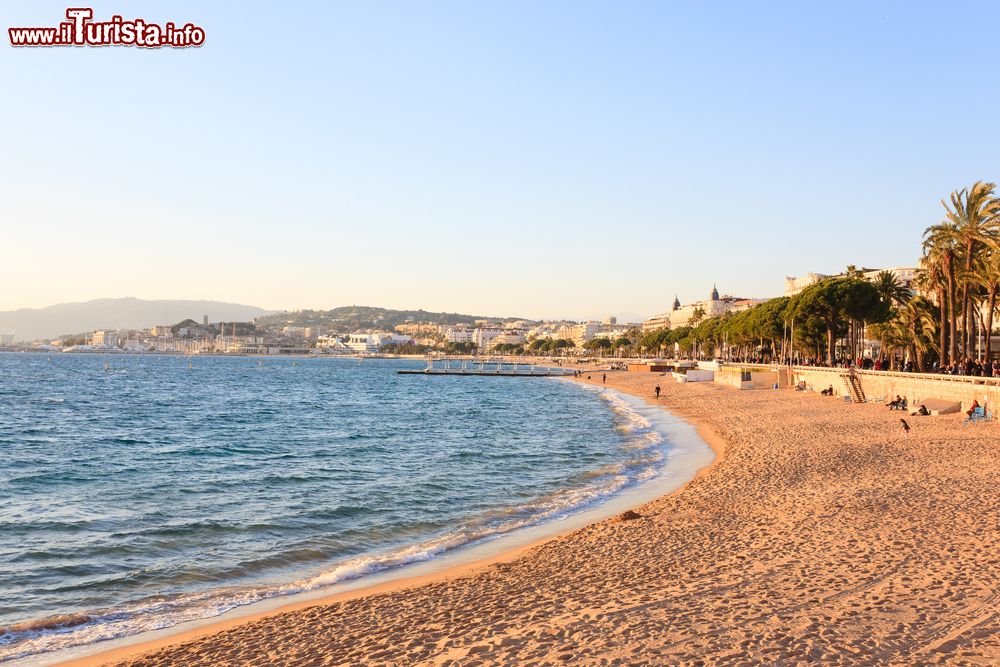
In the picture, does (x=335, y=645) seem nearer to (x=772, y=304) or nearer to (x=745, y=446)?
(x=745, y=446)

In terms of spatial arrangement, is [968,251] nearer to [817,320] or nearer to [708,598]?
[817,320]

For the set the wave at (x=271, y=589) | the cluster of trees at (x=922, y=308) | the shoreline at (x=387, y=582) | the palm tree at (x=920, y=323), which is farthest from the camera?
the palm tree at (x=920, y=323)

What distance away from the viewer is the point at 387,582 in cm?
1125

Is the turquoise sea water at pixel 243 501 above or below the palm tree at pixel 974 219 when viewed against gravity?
below

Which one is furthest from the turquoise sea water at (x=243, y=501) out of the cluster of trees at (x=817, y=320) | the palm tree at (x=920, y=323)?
the palm tree at (x=920, y=323)

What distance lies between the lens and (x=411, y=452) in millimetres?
27562

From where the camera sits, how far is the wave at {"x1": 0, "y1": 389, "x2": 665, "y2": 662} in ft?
30.4

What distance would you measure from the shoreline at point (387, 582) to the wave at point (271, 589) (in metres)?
0.19

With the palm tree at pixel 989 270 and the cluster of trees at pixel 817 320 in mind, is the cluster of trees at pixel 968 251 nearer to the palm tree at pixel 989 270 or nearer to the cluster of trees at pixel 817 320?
the palm tree at pixel 989 270

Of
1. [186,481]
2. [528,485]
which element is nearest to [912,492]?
[528,485]

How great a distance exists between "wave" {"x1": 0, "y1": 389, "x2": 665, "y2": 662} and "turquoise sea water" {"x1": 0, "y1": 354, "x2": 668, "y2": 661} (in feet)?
0.11

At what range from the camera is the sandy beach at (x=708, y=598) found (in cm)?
759

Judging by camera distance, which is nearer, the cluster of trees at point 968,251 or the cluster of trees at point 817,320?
the cluster of trees at point 968,251

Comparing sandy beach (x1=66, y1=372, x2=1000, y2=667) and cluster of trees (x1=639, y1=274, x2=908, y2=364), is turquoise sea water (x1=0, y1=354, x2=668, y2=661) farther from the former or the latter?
cluster of trees (x1=639, y1=274, x2=908, y2=364)
